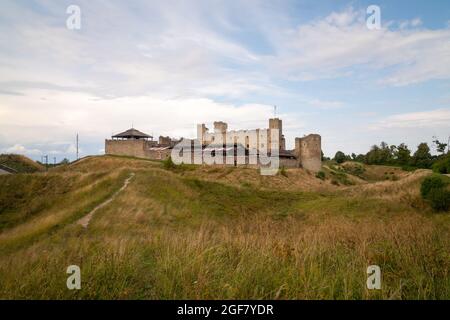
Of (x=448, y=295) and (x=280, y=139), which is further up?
(x=280, y=139)

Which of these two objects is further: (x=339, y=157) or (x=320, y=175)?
(x=339, y=157)

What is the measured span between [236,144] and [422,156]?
4291cm

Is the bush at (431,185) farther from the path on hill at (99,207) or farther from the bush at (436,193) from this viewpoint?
the path on hill at (99,207)

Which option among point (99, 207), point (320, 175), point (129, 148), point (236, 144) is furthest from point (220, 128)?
point (99, 207)

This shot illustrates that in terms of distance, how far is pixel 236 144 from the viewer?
61.4 meters

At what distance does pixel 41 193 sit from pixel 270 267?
3378 cm

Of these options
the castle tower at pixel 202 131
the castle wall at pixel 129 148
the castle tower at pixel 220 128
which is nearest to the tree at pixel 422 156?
the castle tower at pixel 220 128

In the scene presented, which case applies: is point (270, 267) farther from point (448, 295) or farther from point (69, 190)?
point (69, 190)

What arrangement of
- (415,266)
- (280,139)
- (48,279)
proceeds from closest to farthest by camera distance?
(48,279) → (415,266) → (280,139)

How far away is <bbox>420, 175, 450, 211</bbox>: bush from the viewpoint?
2514 centimetres

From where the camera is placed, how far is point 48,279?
4.69 meters

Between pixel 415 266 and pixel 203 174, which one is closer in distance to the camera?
pixel 415 266

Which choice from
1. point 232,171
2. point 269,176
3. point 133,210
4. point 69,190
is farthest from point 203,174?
point 133,210

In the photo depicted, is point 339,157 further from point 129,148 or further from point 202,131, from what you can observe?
point 129,148
